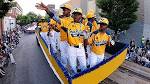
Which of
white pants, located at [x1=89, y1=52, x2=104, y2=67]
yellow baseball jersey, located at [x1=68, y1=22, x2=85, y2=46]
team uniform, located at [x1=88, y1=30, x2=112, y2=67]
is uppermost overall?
yellow baseball jersey, located at [x1=68, y1=22, x2=85, y2=46]

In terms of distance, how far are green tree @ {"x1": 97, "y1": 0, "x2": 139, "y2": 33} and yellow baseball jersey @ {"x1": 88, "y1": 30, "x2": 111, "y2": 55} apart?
21.0m

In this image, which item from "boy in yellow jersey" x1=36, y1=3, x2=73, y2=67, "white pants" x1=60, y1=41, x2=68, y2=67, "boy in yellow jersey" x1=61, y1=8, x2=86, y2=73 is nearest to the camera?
"boy in yellow jersey" x1=61, y1=8, x2=86, y2=73

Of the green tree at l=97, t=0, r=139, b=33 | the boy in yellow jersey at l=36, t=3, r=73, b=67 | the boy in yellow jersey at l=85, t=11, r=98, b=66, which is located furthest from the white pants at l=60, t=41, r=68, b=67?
the green tree at l=97, t=0, r=139, b=33

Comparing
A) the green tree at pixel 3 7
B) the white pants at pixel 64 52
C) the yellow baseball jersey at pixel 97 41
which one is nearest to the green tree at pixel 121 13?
the green tree at pixel 3 7

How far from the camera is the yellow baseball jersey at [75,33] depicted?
374 inches

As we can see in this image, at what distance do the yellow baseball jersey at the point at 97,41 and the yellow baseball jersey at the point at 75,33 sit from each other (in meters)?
0.69

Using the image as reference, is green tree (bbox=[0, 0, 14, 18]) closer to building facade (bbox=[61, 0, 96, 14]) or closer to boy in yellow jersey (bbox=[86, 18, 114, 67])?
boy in yellow jersey (bbox=[86, 18, 114, 67])

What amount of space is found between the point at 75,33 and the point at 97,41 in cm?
94

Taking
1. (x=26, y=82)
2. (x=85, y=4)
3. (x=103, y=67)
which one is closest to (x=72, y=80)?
(x=103, y=67)

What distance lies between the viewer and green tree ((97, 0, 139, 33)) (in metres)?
30.8

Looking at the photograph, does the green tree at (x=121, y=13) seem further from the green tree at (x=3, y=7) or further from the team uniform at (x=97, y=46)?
the team uniform at (x=97, y=46)

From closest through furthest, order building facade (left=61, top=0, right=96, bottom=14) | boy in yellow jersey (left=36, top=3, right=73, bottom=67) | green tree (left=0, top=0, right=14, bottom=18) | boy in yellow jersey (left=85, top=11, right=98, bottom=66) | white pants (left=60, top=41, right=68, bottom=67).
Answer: boy in yellow jersey (left=36, top=3, right=73, bottom=67) → boy in yellow jersey (left=85, top=11, right=98, bottom=66) → white pants (left=60, top=41, right=68, bottom=67) → green tree (left=0, top=0, right=14, bottom=18) → building facade (left=61, top=0, right=96, bottom=14)

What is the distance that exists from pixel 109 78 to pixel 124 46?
2.29 m

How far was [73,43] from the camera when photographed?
948cm
